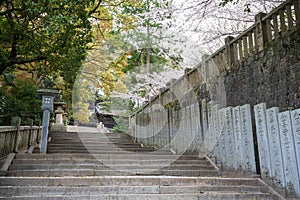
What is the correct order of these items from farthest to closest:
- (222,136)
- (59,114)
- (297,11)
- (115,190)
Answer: (59,114) < (222,136) < (297,11) < (115,190)

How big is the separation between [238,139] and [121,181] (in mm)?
2545

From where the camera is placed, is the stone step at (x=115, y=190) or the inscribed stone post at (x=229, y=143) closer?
the stone step at (x=115, y=190)

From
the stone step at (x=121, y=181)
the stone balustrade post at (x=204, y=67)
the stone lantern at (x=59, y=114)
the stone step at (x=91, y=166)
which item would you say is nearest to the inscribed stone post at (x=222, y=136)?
the stone step at (x=91, y=166)

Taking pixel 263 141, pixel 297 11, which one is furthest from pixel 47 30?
pixel 297 11

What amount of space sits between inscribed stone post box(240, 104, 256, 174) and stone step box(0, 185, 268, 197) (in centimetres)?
61

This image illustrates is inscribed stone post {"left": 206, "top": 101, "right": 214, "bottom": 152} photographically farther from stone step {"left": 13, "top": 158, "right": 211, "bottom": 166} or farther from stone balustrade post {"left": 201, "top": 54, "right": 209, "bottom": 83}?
stone balustrade post {"left": 201, "top": 54, "right": 209, "bottom": 83}

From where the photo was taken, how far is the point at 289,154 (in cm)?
407

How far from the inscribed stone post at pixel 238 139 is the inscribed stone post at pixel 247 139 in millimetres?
73

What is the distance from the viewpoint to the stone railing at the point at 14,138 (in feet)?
19.5

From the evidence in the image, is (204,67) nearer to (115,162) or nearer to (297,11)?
(297,11)

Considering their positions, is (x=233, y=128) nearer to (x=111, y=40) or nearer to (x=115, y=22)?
(x=115, y=22)

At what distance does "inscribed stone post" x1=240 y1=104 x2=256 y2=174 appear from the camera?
4.97m

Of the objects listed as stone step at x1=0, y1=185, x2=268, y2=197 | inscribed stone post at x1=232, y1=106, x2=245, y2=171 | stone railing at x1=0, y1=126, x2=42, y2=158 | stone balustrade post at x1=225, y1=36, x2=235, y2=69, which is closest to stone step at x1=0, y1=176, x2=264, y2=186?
stone step at x1=0, y1=185, x2=268, y2=197

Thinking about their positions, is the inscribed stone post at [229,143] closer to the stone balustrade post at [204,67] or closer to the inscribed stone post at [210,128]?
the inscribed stone post at [210,128]
